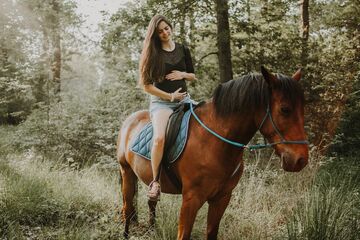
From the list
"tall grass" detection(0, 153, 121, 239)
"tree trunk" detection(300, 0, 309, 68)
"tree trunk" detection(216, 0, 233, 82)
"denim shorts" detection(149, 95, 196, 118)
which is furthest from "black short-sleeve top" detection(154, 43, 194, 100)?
"tree trunk" detection(300, 0, 309, 68)

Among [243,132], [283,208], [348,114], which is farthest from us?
[348,114]

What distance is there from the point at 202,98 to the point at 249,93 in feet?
23.8

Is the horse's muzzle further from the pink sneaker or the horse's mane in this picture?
the pink sneaker

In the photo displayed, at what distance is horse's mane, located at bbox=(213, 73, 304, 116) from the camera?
258 cm

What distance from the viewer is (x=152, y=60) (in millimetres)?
3430

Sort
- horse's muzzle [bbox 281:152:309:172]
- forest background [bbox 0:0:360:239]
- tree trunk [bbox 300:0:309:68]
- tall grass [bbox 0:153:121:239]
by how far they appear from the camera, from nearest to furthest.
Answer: horse's muzzle [bbox 281:152:309:172]
tall grass [bbox 0:153:121:239]
forest background [bbox 0:0:360:239]
tree trunk [bbox 300:0:309:68]

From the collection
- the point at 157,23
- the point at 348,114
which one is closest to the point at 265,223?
the point at 157,23

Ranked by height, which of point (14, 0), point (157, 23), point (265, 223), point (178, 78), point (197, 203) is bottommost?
point (265, 223)

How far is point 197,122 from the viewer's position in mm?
3314

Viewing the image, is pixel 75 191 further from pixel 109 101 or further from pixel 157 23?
pixel 109 101

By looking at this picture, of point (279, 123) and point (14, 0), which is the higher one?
point (14, 0)

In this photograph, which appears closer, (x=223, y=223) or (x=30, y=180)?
(x=223, y=223)

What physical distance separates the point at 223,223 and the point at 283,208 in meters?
1.02

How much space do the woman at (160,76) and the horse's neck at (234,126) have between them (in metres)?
0.52
